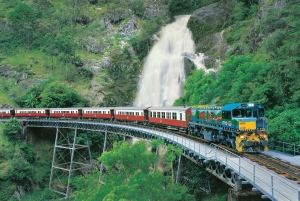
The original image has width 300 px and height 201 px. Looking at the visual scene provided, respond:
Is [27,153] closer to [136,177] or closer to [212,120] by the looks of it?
[212,120]

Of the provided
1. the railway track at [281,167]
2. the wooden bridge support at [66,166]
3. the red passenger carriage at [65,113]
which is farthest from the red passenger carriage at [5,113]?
the railway track at [281,167]

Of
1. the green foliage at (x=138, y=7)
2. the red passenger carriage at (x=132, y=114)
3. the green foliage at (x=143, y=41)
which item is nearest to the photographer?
the red passenger carriage at (x=132, y=114)

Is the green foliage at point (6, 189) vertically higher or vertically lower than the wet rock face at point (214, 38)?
lower

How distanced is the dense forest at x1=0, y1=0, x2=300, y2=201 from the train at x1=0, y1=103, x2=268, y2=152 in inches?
161

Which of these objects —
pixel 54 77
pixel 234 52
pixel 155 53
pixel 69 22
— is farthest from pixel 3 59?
pixel 234 52

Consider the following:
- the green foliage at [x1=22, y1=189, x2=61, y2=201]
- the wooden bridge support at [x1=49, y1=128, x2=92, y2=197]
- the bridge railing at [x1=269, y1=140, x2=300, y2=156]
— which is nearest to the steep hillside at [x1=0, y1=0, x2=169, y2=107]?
the wooden bridge support at [x1=49, y1=128, x2=92, y2=197]

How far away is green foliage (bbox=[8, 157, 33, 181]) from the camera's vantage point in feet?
127

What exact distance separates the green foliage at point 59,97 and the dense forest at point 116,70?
0.61ft

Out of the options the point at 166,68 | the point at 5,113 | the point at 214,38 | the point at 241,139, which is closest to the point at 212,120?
the point at 241,139

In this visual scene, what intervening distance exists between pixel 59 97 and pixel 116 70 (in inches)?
712

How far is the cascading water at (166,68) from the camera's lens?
63438mm

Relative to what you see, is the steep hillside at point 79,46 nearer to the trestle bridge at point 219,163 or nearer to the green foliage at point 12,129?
the green foliage at point 12,129

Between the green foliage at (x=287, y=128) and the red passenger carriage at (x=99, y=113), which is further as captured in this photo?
the red passenger carriage at (x=99, y=113)

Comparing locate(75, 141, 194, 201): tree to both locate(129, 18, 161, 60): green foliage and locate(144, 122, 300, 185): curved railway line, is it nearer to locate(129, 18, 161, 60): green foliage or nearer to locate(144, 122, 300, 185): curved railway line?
locate(144, 122, 300, 185): curved railway line
